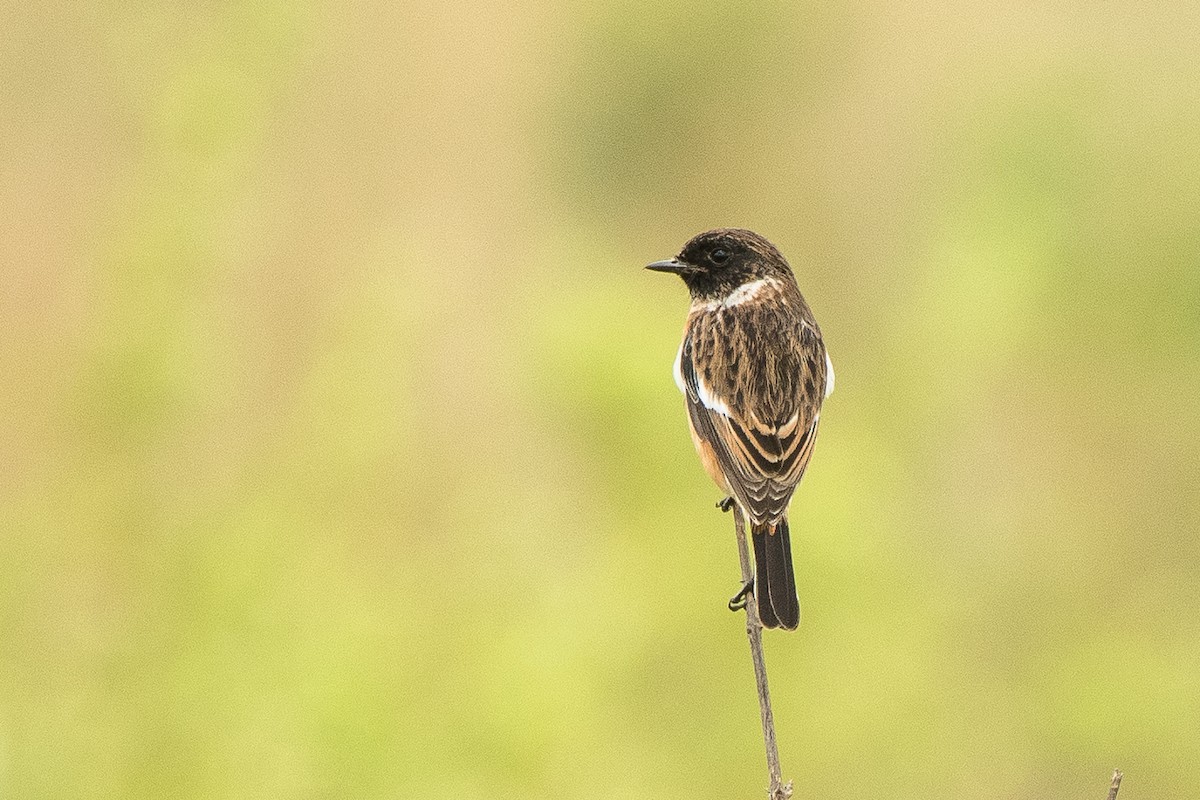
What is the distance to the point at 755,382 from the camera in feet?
17.4

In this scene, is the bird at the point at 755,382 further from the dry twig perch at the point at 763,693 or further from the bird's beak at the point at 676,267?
the dry twig perch at the point at 763,693

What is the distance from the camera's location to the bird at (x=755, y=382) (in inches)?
191

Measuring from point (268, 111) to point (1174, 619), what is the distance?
18.1 ft

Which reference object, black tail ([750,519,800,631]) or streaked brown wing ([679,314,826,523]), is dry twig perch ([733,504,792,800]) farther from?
streaked brown wing ([679,314,826,523])

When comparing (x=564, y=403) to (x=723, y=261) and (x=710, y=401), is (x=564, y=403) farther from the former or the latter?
(x=710, y=401)

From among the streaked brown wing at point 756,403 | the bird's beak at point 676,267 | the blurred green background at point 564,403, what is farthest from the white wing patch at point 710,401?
the blurred green background at point 564,403

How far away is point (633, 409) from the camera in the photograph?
6797mm

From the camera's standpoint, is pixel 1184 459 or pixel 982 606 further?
pixel 1184 459

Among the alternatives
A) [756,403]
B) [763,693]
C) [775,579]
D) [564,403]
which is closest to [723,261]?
[756,403]

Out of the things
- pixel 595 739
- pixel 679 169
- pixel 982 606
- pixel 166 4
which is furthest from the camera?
pixel 679 169

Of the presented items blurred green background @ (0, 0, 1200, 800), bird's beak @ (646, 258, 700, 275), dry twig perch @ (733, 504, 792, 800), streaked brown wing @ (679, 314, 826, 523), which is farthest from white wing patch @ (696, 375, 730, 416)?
Result: blurred green background @ (0, 0, 1200, 800)

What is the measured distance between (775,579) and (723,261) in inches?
56.8

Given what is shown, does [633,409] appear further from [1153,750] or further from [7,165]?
[7,165]

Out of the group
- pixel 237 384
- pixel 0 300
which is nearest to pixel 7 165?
pixel 0 300
